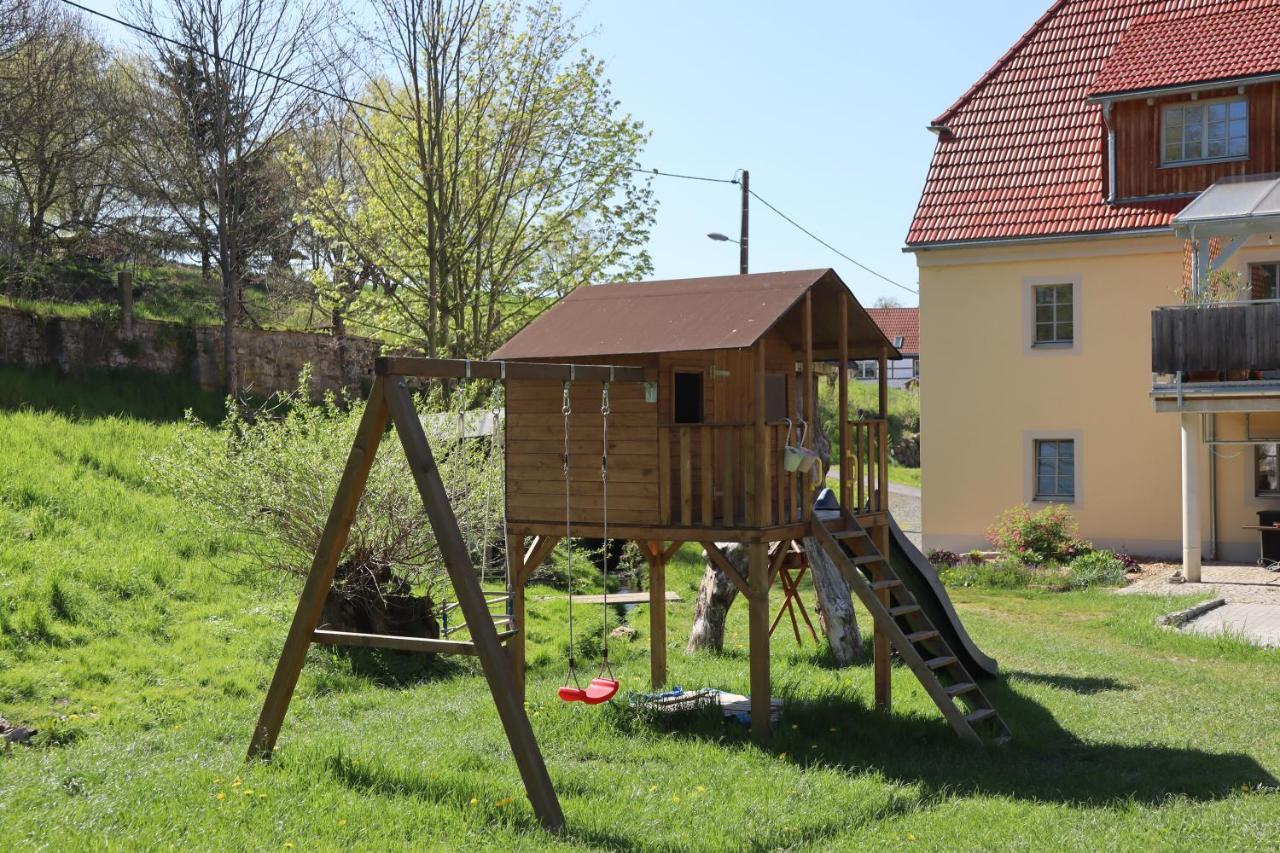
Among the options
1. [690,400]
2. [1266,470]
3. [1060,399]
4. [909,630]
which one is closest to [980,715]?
Answer: [909,630]

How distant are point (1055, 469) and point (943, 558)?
102 inches

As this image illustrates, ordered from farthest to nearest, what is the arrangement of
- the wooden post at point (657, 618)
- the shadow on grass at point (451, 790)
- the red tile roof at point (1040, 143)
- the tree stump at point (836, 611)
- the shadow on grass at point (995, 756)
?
1. the red tile roof at point (1040, 143)
2. the tree stump at point (836, 611)
3. the wooden post at point (657, 618)
4. the shadow on grass at point (995, 756)
5. the shadow on grass at point (451, 790)

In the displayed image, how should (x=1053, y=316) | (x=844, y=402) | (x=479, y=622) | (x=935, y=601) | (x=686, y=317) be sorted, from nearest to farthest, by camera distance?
(x=479, y=622), (x=686, y=317), (x=844, y=402), (x=935, y=601), (x=1053, y=316)

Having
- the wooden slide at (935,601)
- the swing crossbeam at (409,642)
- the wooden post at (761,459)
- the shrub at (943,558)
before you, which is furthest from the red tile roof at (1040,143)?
the swing crossbeam at (409,642)

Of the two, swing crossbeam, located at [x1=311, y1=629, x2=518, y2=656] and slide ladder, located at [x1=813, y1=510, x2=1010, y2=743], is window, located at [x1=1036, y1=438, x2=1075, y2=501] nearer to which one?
slide ladder, located at [x1=813, y1=510, x2=1010, y2=743]

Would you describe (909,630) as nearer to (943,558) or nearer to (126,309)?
(943,558)

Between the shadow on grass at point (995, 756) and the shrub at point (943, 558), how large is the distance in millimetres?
11194

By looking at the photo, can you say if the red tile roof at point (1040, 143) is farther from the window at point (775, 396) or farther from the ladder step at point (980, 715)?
the ladder step at point (980, 715)

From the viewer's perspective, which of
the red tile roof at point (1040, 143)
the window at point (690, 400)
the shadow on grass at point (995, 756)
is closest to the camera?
the shadow on grass at point (995, 756)

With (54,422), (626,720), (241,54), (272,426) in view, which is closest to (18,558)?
(272,426)

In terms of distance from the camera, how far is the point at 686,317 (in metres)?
10.2

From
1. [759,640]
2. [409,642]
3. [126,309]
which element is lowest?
[759,640]

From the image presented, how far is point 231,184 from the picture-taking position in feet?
85.6

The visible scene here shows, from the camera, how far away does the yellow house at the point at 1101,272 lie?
21109 millimetres
